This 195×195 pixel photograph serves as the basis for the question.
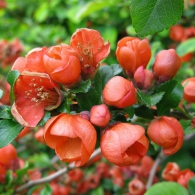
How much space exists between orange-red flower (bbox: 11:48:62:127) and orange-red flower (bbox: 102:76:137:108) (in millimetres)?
129

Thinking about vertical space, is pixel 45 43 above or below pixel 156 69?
below

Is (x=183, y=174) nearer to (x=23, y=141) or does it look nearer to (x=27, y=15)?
(x=23, y=141)

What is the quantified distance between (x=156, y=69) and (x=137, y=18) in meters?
0.23

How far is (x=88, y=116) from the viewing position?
2.62 feet

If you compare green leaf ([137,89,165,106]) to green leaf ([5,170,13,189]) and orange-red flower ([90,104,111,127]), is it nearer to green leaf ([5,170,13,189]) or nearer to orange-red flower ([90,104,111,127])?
orange-red flower ([90,104,111,127])

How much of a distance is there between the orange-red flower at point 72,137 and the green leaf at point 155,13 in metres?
0.25

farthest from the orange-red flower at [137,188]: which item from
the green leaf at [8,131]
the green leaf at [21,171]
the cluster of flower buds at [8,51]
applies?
the cluster of flower buds at [8,51]

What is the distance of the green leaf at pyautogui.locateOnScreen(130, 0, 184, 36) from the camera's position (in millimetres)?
716

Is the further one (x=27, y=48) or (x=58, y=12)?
(x=58, y=12)

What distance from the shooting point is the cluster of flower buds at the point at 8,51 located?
2182 mm

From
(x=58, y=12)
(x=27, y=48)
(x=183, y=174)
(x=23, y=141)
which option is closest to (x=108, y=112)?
(x=183, y=174)

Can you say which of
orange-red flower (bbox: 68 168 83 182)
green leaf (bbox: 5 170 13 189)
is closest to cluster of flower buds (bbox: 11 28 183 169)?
green leaf (bbox: 5 170 13 189)

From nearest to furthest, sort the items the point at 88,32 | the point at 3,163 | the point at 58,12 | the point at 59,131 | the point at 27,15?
the point at 59,131, the point at 88,32, the point at 3,163, the point at 58,12, the point at 27,15

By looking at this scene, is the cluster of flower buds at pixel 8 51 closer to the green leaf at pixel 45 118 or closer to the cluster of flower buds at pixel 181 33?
the cluster of flower buds at pixel 181 33
